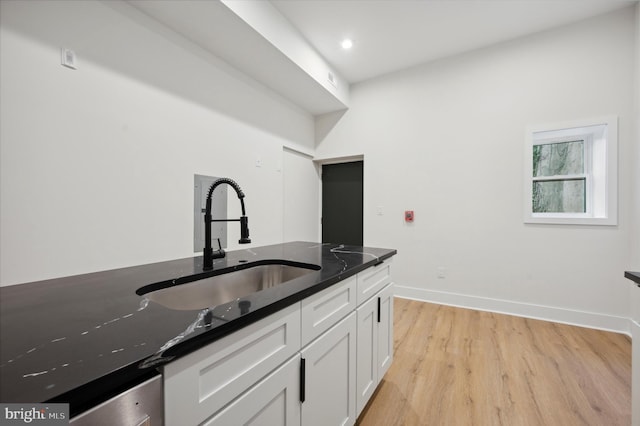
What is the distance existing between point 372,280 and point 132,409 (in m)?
1.24

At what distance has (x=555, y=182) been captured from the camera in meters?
2.86

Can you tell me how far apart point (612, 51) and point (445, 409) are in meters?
3.55

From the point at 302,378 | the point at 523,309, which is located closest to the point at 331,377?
the point at 302,378

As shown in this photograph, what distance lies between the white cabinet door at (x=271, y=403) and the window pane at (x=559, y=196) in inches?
129

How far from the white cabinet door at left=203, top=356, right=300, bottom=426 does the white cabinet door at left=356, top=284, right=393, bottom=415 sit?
520 millimetres

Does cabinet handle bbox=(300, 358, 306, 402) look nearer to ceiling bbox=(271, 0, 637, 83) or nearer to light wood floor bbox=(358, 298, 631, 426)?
light wood floor bbox=(358, 298, 631, 426)

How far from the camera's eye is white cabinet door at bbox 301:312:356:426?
Answer: 3.28 ft

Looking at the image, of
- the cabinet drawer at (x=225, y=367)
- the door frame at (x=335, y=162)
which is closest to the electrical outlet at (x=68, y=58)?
the cabinet drawer at (x=225, y=367)

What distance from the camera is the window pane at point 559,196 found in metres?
2.77

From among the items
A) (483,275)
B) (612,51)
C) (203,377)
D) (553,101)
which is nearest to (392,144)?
(553,101)

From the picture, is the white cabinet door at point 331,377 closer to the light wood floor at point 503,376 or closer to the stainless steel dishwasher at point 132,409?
the light wood floor at point 503,376

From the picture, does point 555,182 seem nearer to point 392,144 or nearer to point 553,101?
point 553,101

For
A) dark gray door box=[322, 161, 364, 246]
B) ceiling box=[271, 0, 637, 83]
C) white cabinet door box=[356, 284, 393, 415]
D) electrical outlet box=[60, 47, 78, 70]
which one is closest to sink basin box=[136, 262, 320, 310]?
white cabinet door box=[356, 284, 393, 415]

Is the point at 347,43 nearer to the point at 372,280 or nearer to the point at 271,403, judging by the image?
the point at 372,280
